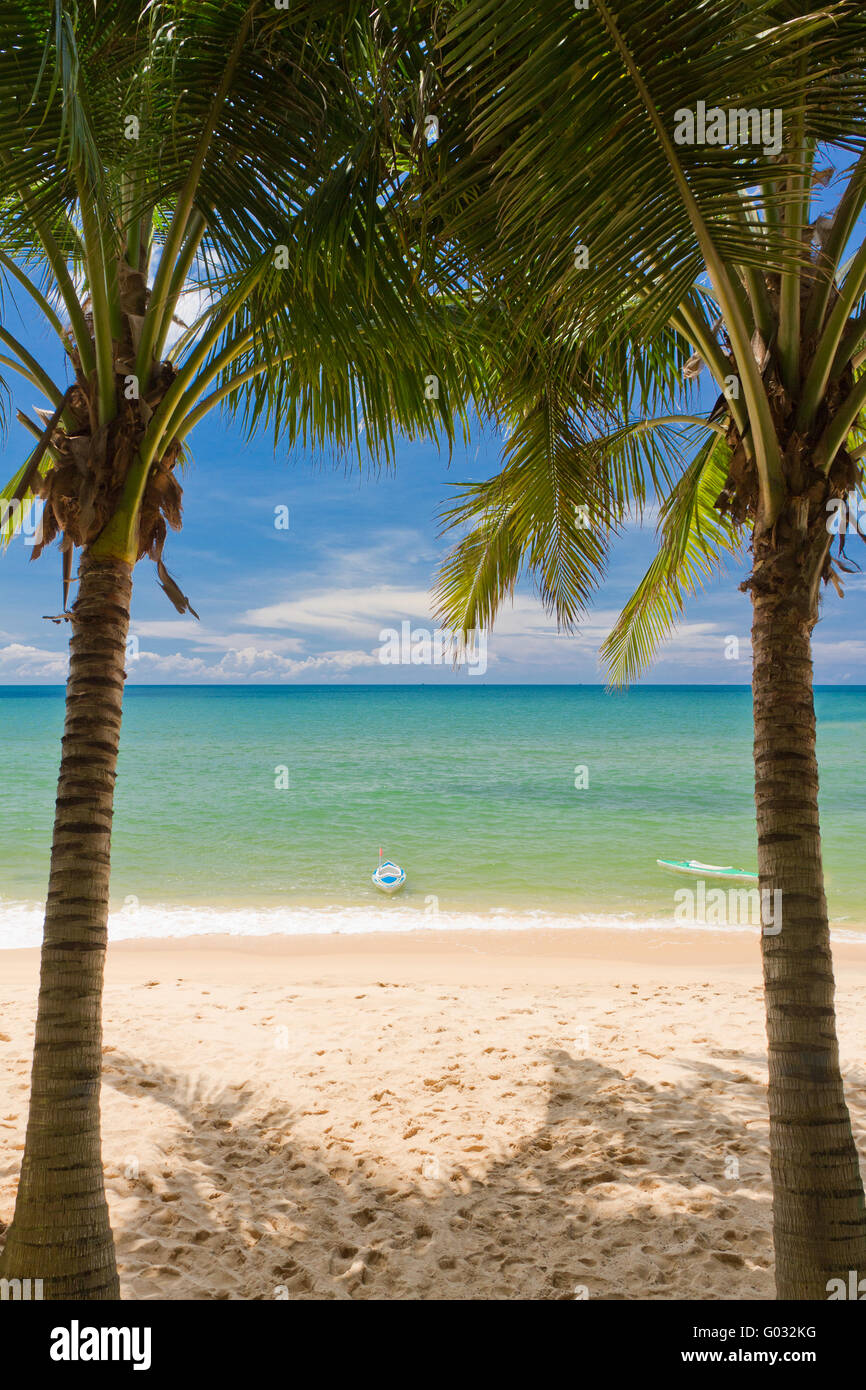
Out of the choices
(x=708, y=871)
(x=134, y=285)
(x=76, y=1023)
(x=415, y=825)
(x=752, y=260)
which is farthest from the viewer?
(x=415, y=825)

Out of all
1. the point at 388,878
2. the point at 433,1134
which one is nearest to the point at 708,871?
the point at 388,878

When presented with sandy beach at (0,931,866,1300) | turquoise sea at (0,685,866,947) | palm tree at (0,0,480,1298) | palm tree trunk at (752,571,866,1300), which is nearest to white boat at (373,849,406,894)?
turquoise sea at (0,685,866,947)

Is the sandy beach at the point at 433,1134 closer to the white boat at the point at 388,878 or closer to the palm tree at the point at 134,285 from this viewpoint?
the palm tree at the point at 134,285

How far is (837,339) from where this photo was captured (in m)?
2.64

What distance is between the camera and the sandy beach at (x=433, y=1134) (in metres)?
3.18

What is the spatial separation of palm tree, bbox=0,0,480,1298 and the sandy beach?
103 cm

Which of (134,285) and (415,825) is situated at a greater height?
(134,285)

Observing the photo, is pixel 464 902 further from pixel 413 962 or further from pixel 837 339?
pixel 837 339

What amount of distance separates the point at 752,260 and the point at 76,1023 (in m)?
3.20

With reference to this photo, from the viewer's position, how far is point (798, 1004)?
8.36 ft

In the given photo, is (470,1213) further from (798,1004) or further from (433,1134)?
(798,1004)

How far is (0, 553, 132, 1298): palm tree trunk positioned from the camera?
2.62 m

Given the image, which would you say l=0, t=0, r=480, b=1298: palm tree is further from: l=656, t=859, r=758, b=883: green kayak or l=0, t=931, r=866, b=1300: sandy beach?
l=656, t=859, r=758, b=883: green kayak
